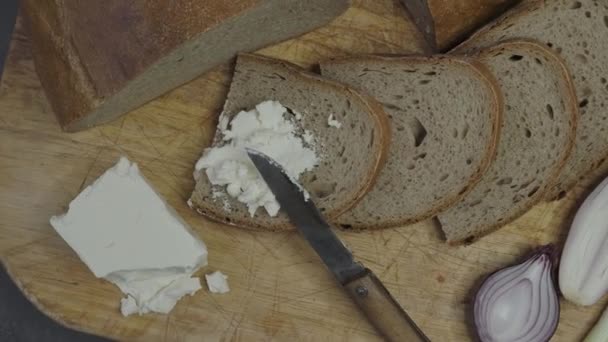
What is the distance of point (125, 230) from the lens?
2816 mm

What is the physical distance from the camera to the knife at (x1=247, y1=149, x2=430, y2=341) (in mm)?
2814

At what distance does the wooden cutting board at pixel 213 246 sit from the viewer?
299cm

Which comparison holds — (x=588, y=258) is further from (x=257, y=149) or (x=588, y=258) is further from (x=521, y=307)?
(x=257, y=149)

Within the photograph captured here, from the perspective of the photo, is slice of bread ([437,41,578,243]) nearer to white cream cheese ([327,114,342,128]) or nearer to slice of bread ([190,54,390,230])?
slice of bread ([190,54,390,230])

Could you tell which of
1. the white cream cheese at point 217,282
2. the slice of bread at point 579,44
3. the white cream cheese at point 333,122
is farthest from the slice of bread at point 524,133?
the white cream cheese at point 217,282

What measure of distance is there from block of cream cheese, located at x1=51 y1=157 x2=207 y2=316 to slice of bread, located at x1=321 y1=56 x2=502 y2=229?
619 mm

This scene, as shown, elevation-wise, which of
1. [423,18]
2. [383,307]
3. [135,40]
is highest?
[135,40]

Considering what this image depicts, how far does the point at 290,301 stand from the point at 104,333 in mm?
699

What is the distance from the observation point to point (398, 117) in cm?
294

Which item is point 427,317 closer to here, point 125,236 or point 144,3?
point 125,236

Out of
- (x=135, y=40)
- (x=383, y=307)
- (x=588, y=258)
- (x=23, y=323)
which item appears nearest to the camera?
(x=135, y=40)

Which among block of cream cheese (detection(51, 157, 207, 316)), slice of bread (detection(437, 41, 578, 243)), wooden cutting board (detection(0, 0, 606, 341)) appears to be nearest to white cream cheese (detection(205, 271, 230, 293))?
wooden cutting board (detection(0, 0, 606, 341))

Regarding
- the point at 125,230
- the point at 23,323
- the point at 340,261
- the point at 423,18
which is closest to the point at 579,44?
the point at 423,18

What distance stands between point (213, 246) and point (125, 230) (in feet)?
1.21
